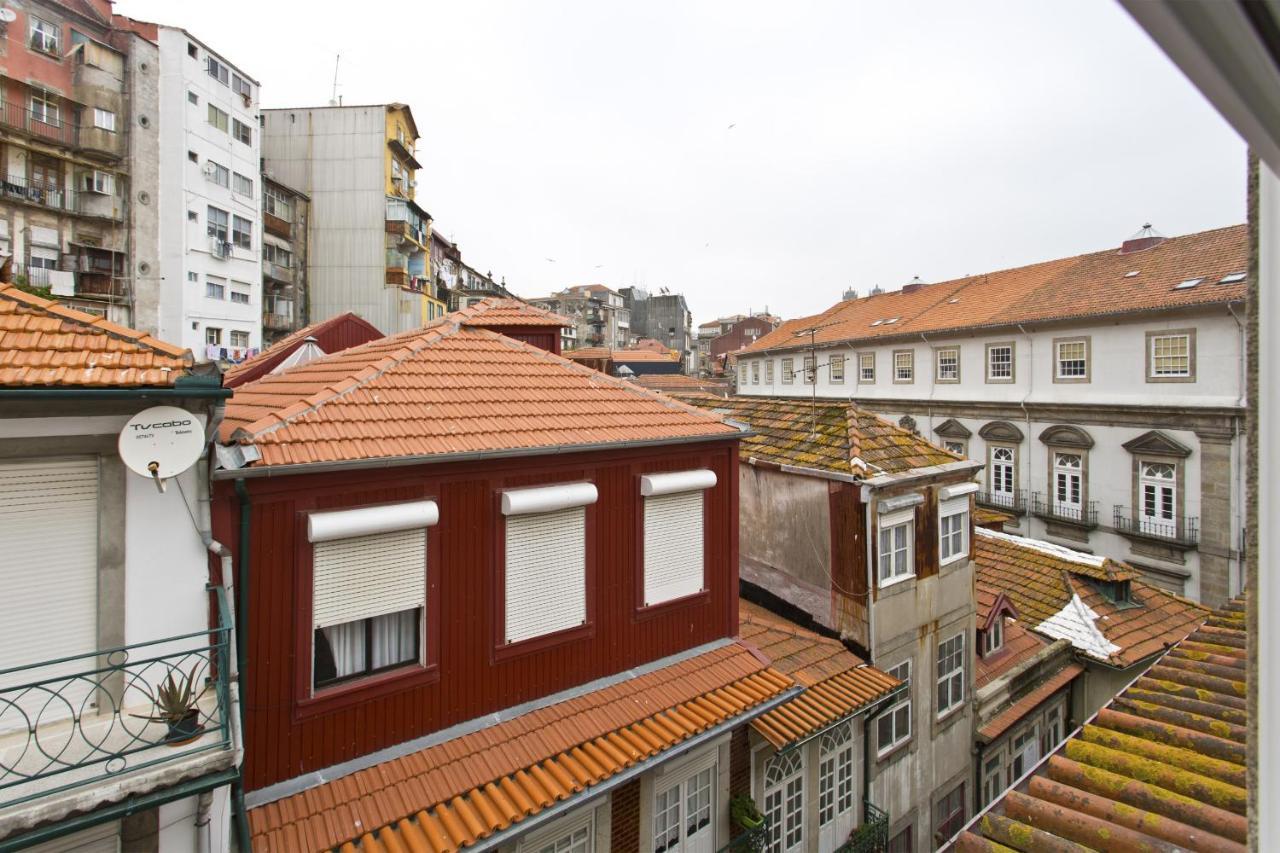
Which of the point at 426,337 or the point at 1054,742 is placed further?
the point at 1054,742

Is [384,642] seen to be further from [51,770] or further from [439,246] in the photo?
[439,246]

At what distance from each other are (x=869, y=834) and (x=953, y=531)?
204 inches

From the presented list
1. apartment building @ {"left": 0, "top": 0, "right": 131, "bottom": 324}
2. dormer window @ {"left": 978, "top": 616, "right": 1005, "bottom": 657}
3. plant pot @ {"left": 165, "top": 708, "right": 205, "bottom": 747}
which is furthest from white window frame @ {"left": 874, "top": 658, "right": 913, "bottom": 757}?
apartment building @ {"left": 0, "top": 0, "right": 131, "bottom": 324}

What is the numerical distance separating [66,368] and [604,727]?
5658mm

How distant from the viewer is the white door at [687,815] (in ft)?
24.4

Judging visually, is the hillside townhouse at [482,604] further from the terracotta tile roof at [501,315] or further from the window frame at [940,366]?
the window frame at [940,366]

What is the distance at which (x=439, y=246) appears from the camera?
1768 inches

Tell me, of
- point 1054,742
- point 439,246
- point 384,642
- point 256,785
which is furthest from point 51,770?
point 439,246

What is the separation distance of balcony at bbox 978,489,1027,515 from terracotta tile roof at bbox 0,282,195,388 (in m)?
28.5

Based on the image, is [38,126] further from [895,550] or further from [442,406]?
[895,550]

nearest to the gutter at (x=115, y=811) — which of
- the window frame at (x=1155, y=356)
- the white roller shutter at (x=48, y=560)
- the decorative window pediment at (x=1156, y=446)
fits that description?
the white roller shutter at (x=48, y=560)

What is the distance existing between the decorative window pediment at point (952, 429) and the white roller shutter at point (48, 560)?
29968 mm

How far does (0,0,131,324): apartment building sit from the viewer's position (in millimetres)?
24984

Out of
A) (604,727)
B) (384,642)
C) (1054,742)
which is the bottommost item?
(1054,742)
